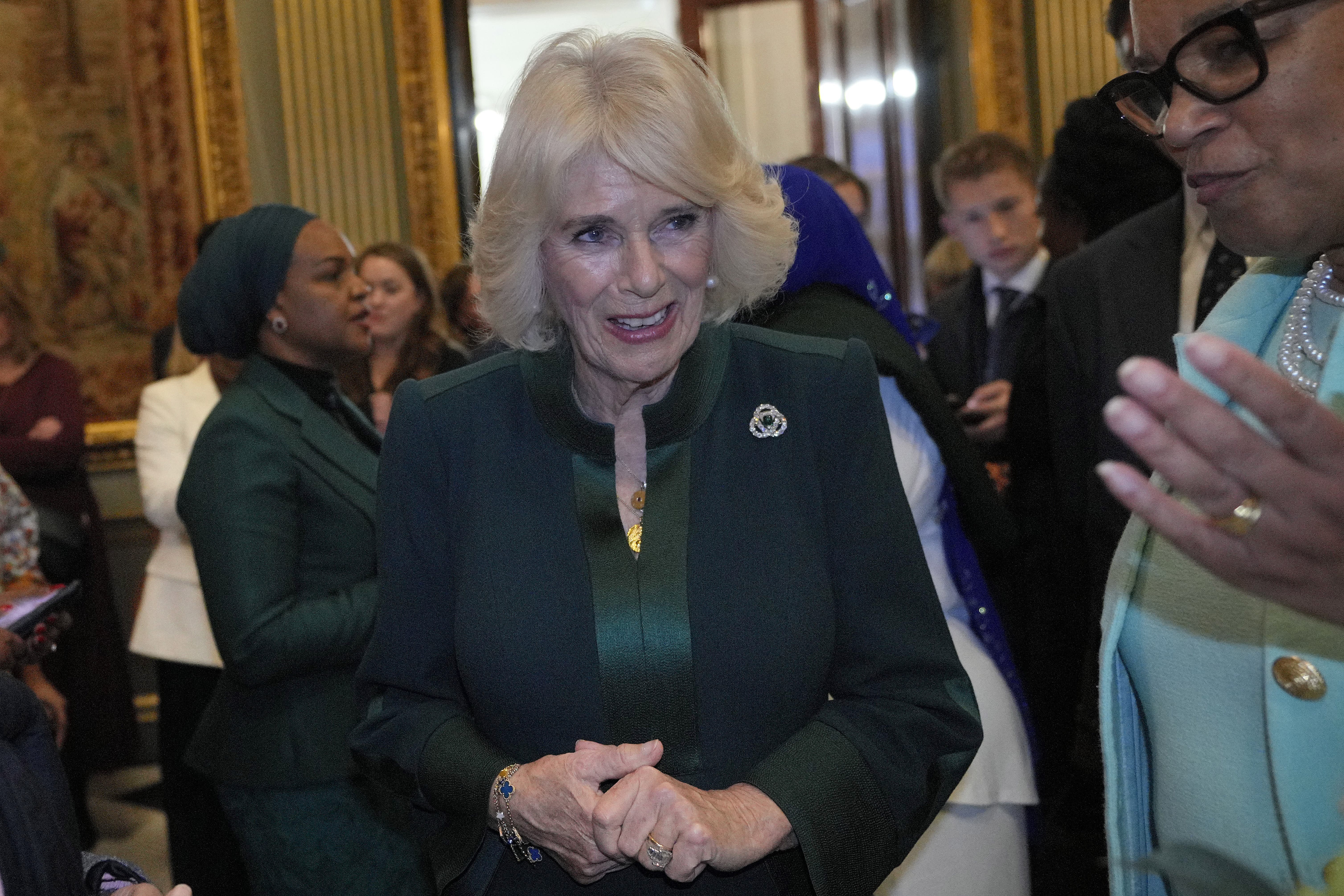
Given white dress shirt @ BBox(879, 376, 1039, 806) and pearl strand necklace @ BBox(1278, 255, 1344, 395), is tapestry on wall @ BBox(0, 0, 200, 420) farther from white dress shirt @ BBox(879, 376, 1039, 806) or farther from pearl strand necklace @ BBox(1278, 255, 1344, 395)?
pearl strand necklace @ BBox(1278, 255, 1344, 395)

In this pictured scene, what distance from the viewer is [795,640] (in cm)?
164

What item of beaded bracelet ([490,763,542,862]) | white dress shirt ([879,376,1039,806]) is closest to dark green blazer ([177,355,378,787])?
beaded bracelet ([490,763,542,862])

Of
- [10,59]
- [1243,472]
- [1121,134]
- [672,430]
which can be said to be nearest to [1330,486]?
[1243,472]

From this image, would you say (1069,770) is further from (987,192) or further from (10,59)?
(10,59)

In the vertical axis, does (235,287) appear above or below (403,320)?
above

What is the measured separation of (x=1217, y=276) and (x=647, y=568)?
145cm

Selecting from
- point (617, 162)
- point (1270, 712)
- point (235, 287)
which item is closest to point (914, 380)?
point (617, 162)

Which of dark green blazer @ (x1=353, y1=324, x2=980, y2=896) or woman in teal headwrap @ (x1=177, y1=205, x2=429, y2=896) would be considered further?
woman in teal headwrap @ (x1=177, y1=205, x2=429, y2=896)

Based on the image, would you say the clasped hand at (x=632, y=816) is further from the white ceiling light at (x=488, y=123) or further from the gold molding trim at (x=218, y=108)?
the white ceiling light at (x=488, y=123)

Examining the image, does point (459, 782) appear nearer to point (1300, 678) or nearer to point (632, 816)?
point (632, 816)

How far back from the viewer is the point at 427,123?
7008 millimetres

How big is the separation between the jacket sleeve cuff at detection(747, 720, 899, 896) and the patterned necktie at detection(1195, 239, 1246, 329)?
4.35ft

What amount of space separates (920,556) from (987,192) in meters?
3.01

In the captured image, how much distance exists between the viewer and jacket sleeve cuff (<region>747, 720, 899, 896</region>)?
1.55 metres
